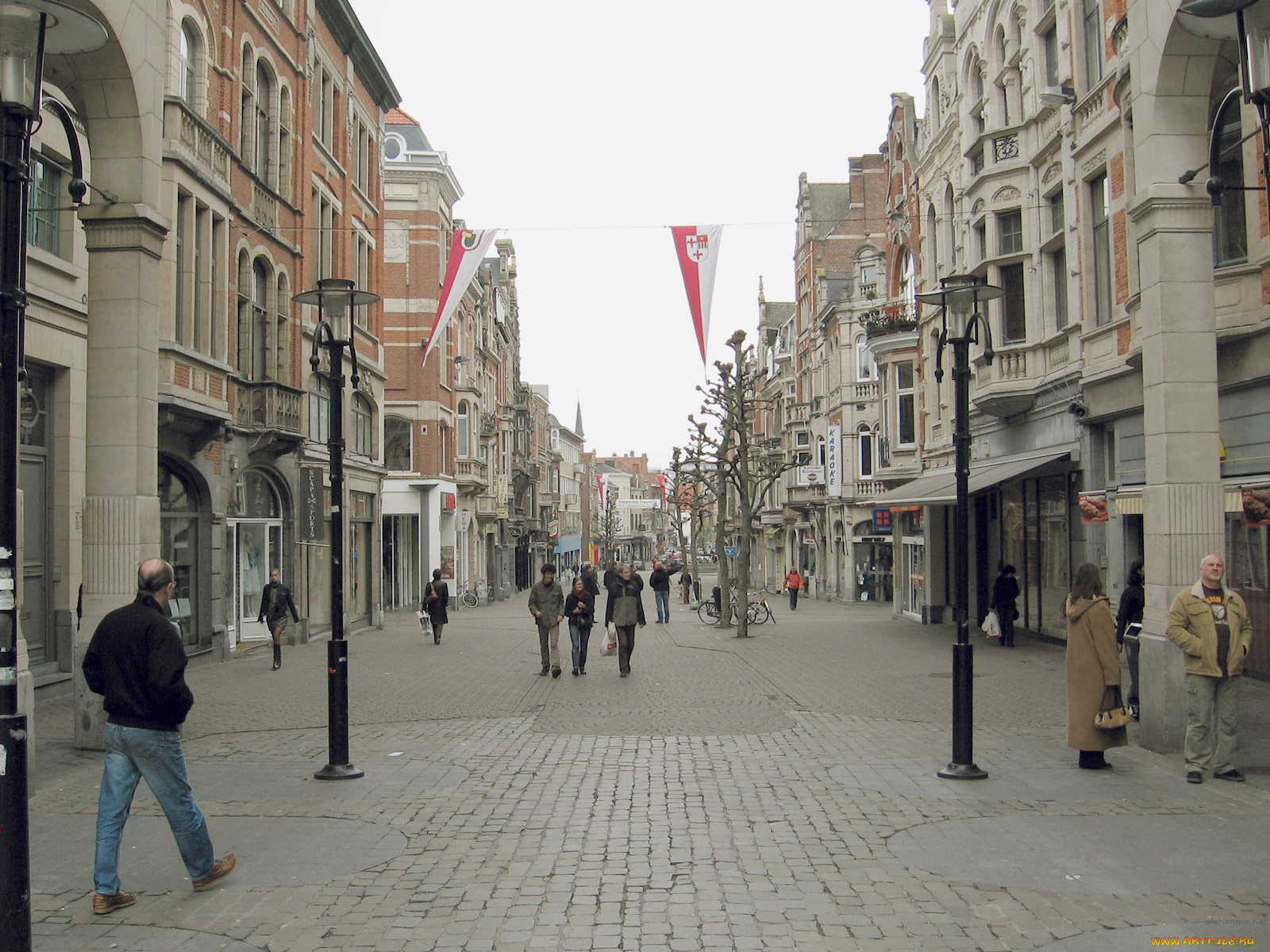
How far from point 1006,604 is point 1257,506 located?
26.7 ft

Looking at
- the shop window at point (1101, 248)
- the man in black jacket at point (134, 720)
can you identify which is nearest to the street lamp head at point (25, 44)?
the man in black jacket at point (134, 720)

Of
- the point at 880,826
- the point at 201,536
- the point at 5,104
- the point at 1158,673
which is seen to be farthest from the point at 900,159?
the point at 5,104

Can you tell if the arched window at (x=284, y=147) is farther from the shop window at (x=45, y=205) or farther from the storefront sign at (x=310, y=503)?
the shop window at (x=45, y=205)

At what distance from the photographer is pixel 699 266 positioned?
584 inches

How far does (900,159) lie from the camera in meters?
30.5

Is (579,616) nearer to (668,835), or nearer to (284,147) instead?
(668,835)

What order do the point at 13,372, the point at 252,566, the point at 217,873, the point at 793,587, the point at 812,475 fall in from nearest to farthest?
the point at 13,372
the point at 217,873
the point at 252,566
the point at 793,587
the point at 812,475

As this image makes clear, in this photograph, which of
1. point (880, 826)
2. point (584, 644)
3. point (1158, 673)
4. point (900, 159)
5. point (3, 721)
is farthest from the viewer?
point (900, 159)

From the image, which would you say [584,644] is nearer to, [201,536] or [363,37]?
[201,536]

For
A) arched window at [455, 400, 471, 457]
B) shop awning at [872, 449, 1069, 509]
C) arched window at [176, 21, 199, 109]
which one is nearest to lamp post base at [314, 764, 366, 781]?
shop awning at [872, 449, 1069, 509]

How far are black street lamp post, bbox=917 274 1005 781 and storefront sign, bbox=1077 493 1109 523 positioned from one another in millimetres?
7989

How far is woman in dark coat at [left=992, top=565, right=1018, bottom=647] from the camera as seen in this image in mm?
19672

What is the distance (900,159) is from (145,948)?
2967 cm

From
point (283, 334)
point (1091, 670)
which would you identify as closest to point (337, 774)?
point (1091, 670)
